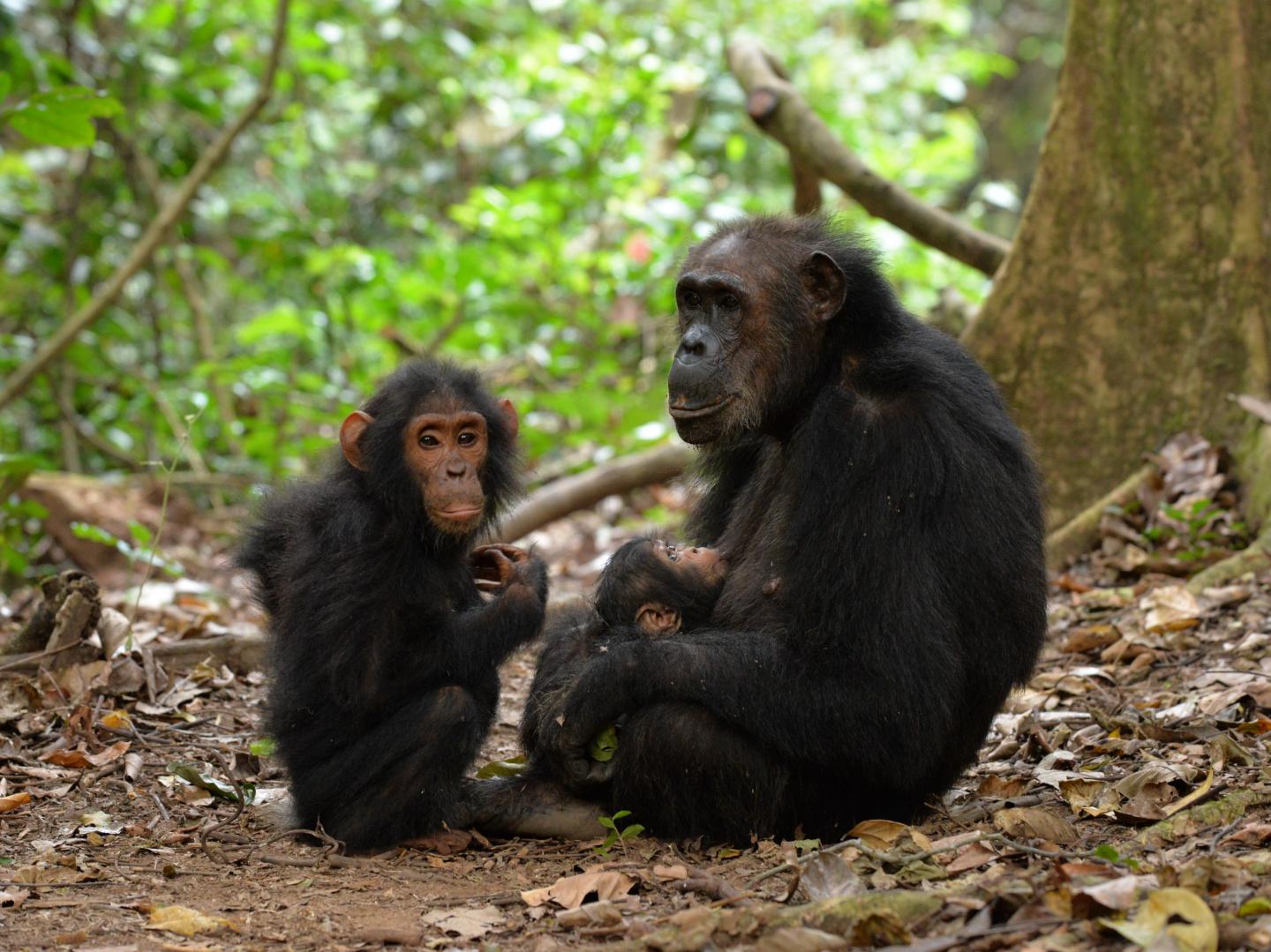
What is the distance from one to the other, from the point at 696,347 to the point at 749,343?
0.19 m

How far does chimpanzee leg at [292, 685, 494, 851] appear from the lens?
177 inches

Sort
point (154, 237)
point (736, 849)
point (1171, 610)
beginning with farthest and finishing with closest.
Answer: point (154, 237), point (1171, 610), point (736, 849)

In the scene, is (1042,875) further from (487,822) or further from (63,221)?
(63,221)

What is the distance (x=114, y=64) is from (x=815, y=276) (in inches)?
341

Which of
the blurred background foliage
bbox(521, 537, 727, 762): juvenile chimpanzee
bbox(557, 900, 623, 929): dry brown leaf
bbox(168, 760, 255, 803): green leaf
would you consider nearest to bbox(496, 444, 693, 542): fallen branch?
the blurred background foliage

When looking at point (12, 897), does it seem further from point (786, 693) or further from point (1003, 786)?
point (1003, 786)

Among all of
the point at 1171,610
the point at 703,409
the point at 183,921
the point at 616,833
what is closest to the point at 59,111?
the point at 703,409

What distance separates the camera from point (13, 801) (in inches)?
190

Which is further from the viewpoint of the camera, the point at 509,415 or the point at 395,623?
the point at 509,415

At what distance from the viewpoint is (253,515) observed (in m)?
5.37

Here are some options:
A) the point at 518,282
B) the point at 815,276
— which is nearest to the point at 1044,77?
the point at 518,282

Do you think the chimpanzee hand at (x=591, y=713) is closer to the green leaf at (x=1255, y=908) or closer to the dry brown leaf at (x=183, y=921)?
the dry brown leaf at (x=183, y=921)

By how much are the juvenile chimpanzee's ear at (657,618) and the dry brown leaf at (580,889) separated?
3.35ft

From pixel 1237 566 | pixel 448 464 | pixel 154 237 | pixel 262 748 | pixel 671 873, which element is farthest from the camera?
pixel 154 237
